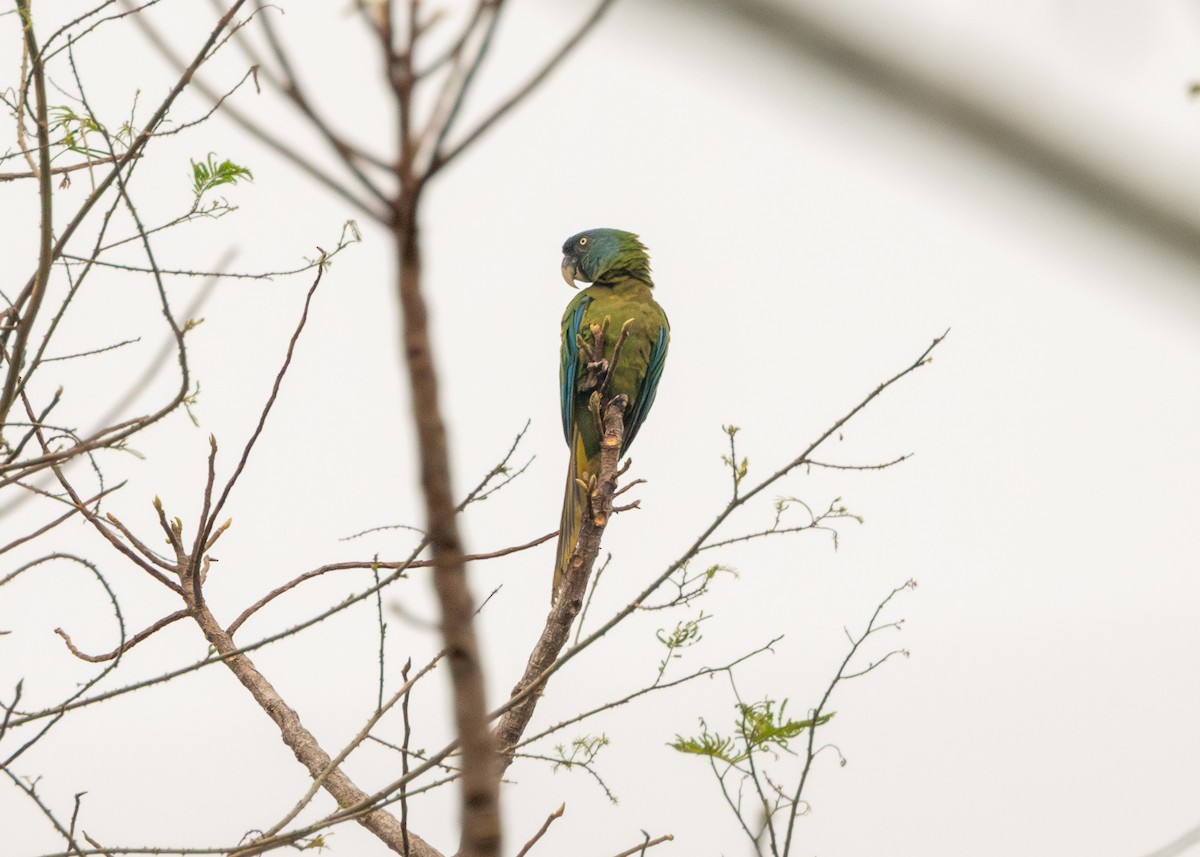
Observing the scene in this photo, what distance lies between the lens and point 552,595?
4613 millimetres

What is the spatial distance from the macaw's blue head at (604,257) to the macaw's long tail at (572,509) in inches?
50.7

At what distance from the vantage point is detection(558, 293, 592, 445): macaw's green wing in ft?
20.6

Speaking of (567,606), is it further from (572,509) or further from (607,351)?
(607,351)

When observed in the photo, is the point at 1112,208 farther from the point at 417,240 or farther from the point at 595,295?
the point at 595,295

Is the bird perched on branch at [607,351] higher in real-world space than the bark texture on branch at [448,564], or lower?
higher

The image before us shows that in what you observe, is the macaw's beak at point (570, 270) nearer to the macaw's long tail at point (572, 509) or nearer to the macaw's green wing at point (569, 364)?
the macaw's green wing at point (569, 364)

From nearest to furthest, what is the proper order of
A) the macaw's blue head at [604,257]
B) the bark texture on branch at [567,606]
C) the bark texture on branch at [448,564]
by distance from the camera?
the bark texture on branch at [448,564]
the bark texture on branch at [567,606]
the macaw's blue head at [604,257]

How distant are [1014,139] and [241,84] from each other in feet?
11.1

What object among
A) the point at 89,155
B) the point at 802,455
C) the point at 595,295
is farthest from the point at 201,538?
the point at 595,295

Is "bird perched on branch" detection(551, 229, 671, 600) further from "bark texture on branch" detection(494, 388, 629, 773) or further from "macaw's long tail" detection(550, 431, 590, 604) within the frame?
"bark texture on branch" detection(494, 388, 629, 773)

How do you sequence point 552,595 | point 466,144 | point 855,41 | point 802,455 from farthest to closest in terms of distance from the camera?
1. point 552,595
2. point 802,455
3. point 466,144
4. point 855,41

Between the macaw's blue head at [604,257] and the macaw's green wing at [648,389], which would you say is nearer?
the macaw's green wing at [648,389]

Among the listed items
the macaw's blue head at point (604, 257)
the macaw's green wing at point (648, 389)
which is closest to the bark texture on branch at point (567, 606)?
→ the macaw's green wing at point (648, 389)

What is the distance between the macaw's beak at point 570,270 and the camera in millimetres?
7854
